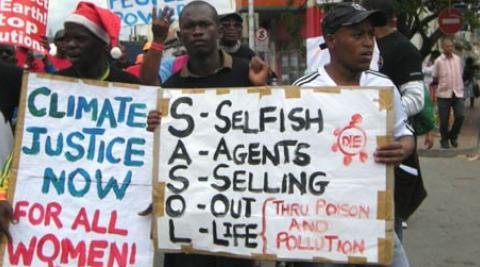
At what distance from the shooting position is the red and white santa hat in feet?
12.2

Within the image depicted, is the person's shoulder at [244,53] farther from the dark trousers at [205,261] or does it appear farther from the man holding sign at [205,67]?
the dark trousers at [205,261]

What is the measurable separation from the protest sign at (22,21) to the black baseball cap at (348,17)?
2654 millimetres

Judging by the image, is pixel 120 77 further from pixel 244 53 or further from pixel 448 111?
pixel 448 111

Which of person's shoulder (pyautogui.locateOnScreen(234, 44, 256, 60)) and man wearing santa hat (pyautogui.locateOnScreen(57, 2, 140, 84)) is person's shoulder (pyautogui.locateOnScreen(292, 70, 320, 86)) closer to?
man wearing santa hat (pyautogui.locateOnScreen(57, 2, 140, 84))

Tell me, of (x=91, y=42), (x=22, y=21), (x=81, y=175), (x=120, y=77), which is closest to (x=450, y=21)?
(x=22, y=21)

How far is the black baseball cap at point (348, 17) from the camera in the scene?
3336 mm

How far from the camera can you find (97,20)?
3.76 m

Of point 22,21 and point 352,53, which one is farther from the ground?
point 22,21

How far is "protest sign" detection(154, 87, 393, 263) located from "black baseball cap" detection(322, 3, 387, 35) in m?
0.29

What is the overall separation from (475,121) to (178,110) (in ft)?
53.9

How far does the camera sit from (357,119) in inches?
128

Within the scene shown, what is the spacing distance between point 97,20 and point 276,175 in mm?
1159

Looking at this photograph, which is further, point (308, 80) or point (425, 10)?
point (425, 10)

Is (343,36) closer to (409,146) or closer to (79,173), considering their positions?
(409,146)
